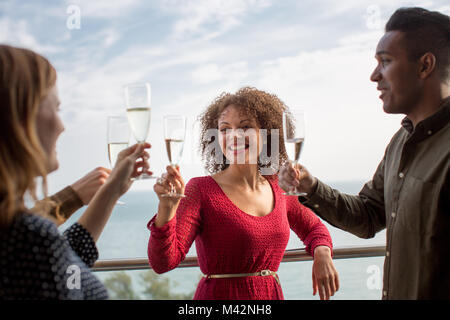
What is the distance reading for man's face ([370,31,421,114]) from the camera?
4.97 feet

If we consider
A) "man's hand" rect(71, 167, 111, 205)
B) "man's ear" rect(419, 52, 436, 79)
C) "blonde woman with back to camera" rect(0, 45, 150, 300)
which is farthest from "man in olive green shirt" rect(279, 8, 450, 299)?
"blonde woman with back to camera" rect(0, 45, 150, 300)

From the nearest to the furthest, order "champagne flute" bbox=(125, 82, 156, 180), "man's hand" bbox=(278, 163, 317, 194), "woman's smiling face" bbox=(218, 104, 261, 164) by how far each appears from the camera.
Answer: "champagne flute" bbox=(125, 82, 156, 180) < "man's hand" bbox=(278, 163, 317, 194) < "woman's smiling face" bbox=(218, 104, 261, 164)

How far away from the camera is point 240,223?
5.84 feet

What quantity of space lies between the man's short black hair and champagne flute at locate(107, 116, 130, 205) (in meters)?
0.97

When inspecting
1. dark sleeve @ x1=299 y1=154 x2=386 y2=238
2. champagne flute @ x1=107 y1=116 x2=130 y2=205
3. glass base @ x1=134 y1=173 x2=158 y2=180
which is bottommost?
dark sleeve @ x1=299 y1=154 x2=386 y2=238

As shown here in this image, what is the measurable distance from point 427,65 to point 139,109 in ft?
3.16

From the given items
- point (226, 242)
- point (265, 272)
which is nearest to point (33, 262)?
point (226, 242)

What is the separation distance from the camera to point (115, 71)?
38844mm

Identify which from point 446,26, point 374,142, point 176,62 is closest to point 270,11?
point 176,62

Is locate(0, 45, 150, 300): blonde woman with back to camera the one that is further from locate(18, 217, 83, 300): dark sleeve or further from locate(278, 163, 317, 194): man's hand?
locate(278, 163, 317, 194): man's hand

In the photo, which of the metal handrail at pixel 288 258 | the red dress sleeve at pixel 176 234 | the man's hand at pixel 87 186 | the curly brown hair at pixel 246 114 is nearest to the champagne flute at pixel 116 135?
the man's hand at pixel 87 186

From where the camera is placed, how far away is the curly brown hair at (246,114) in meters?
2.02

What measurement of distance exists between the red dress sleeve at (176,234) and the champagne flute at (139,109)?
0.43 metres
